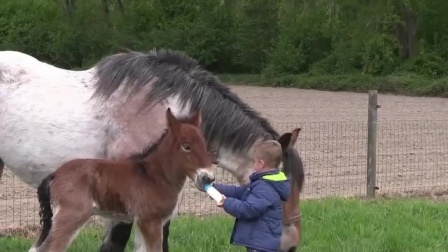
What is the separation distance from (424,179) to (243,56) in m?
33.8

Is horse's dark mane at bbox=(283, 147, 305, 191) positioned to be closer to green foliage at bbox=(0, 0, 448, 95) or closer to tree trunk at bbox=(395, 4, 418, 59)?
green foliage at bbox=(0, 0, 448, 95)

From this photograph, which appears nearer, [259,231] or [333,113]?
[259,231]

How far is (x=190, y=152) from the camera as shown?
165 inches

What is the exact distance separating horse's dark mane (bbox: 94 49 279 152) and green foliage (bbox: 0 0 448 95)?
26.4 m

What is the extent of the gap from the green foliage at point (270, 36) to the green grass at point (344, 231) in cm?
2519

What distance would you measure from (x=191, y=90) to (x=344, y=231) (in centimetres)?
210

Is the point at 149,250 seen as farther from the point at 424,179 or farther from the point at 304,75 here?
the point at 304,75

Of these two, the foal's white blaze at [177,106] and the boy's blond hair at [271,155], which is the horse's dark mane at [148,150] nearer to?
the foal's white blaze at [177,106]

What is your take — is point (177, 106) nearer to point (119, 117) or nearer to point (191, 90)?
point (191, 90)

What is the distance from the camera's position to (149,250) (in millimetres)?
4312

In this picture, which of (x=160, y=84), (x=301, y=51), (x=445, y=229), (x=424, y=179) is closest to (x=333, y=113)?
(x=424, y=179)

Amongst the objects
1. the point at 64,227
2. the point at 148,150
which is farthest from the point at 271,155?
the point at 64,227

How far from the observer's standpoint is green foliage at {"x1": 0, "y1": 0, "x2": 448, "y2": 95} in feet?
122

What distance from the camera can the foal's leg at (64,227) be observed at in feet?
13.6
